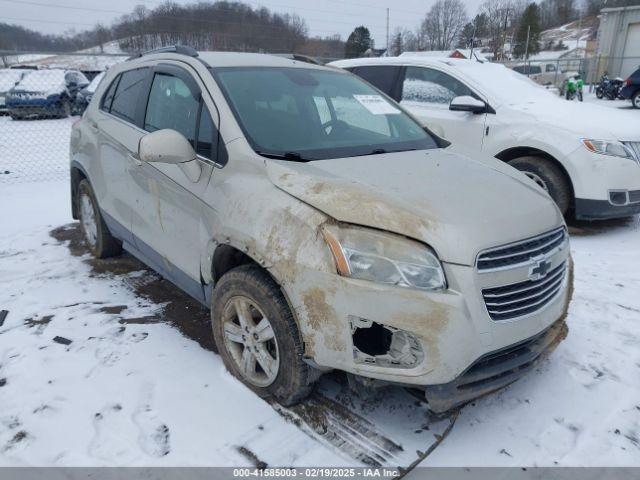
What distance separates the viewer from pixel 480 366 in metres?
2.14

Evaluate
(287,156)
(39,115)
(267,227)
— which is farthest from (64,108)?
(267,227)

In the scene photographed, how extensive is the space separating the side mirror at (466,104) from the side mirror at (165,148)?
11.9ft

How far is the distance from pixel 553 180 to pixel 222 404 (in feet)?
13.7

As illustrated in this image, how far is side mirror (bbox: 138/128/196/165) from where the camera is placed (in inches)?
103

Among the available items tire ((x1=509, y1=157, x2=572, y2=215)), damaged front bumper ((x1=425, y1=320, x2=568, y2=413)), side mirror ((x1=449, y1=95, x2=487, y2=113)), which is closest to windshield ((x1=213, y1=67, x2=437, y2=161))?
damaged front bumper ((x1=425, y1=320, x2=568, y2=413))

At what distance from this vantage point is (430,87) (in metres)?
6.05

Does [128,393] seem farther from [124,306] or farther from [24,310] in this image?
[24,310]

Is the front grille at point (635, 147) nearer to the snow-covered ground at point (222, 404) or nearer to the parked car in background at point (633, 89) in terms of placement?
the snow-covered ground at point (222, 404)

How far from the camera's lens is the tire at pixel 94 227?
4375mm

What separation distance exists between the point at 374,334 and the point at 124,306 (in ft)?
7.71

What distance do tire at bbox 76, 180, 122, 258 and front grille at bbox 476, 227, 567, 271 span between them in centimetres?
346

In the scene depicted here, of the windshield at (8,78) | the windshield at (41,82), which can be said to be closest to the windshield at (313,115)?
the windshield at (41,82)

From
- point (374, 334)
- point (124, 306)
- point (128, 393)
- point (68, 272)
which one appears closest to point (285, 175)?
point (374, 334)

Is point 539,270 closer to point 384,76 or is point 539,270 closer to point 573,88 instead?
point 384,76
